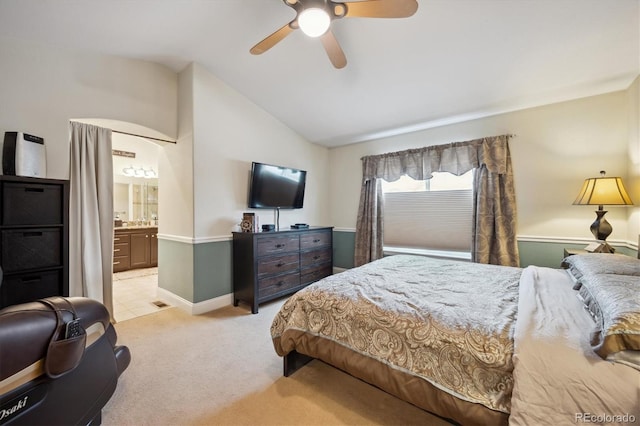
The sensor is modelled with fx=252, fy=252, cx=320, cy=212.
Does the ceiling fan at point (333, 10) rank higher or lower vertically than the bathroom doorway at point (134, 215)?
higher

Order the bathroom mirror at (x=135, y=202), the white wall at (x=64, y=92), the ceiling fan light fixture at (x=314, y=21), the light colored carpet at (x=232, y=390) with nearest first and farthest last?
the light colored carpet at (x=232, y=390) → the ceiling fan light fixture at (x=314, y=21) → the white wall at (x=64, y=92) → the bathroom mirror at (x=135, y=202)

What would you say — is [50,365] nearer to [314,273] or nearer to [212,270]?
[212,270]

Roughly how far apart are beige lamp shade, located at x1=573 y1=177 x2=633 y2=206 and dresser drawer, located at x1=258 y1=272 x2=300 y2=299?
3347 mm

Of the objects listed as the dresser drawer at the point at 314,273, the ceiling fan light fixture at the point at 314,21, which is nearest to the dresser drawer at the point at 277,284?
the dresser drawer at the point at 314,273

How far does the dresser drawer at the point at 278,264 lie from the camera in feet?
10.4

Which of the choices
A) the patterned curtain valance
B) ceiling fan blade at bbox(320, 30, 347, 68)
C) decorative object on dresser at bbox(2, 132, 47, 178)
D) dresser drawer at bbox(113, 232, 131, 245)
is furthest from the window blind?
dresser drawer at bbox(113, 232, 131, 245)

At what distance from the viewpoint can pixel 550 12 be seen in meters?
1.94

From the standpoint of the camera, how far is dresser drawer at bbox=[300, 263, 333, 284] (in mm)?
3764

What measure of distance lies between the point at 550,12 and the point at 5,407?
3.80 m

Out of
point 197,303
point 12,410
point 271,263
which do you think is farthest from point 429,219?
point 12,410

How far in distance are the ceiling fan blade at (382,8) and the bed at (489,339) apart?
1.84m

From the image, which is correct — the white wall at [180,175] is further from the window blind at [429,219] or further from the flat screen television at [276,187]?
Answer: the window blind at [429,219]

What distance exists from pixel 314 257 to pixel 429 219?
1.85 metres

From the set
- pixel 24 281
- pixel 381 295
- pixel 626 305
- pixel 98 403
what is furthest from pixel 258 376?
pixel 626 305
